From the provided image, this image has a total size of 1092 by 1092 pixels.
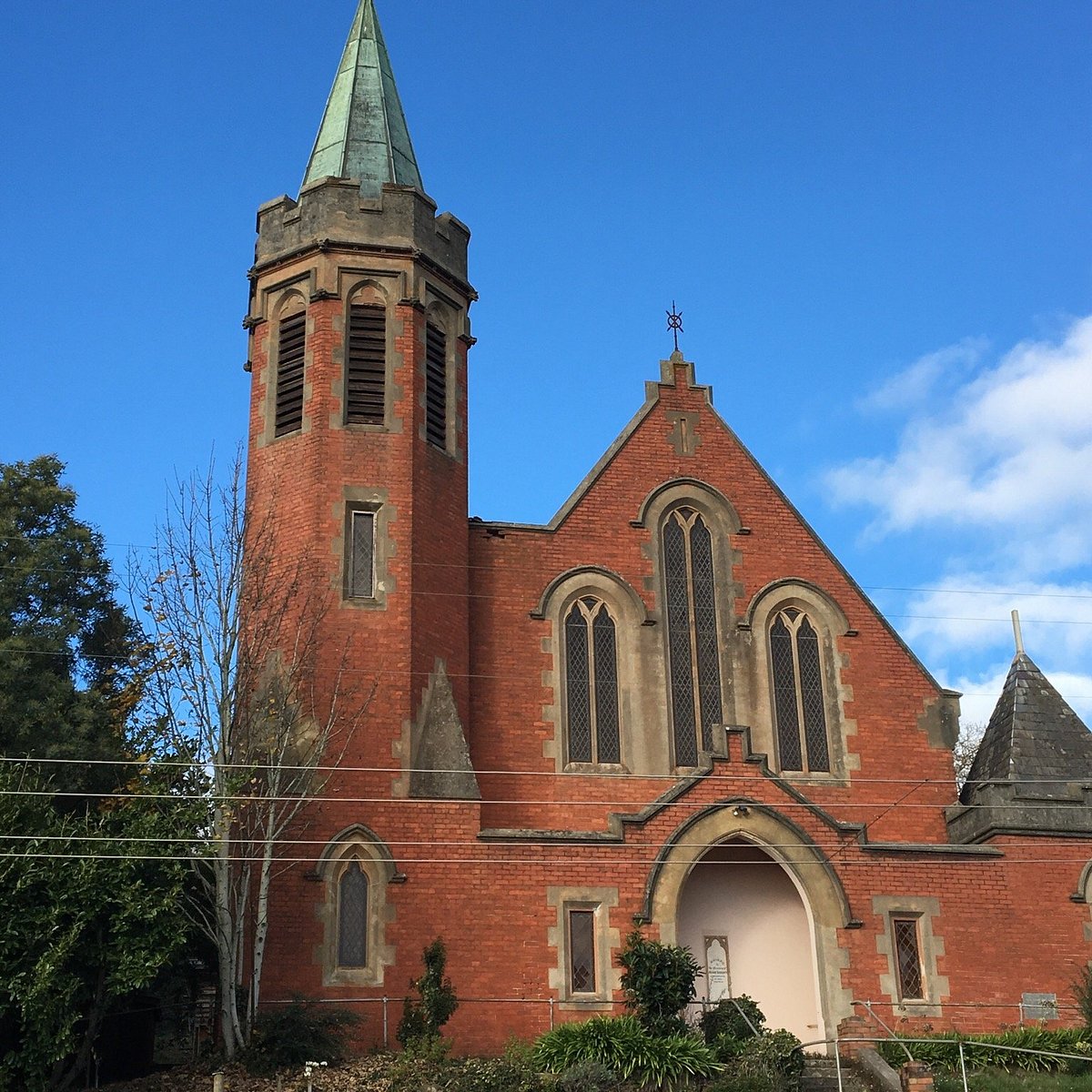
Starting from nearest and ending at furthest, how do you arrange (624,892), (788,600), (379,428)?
(624,892) → (379,428) → (788,600)

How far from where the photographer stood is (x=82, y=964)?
1886cm

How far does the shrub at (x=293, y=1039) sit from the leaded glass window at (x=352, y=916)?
1592mm

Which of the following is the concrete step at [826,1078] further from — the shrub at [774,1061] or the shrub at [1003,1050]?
the shrub at [1003,1050]

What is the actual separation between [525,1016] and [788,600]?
349 inches

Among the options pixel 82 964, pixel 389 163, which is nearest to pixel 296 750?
pixel 82 964

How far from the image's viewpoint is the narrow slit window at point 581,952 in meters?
22.7

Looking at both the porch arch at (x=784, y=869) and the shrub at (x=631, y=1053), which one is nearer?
the shrub at (x=631, y=1053)

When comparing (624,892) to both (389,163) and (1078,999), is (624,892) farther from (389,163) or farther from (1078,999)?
(389,163)

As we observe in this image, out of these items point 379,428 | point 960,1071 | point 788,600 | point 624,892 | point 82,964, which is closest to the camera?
point 82,964

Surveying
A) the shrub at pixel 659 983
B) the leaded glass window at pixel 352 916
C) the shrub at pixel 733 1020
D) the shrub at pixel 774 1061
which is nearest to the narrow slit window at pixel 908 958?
the shrub at pixel 733 1020

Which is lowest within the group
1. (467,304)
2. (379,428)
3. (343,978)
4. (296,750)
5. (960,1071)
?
(960,1071)

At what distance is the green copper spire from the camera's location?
2778 centimetres

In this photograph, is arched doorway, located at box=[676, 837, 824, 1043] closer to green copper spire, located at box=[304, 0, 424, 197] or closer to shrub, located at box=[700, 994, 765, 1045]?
shrub, located at box=[700, 994, 765, 1045]

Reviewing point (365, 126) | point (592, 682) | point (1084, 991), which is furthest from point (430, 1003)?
point (365, 126)
